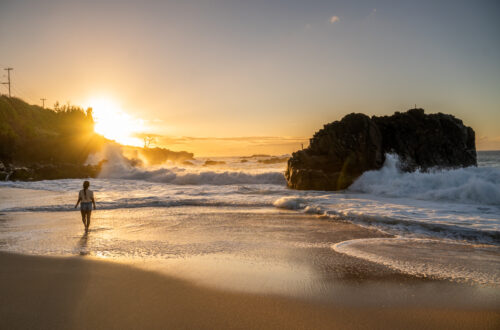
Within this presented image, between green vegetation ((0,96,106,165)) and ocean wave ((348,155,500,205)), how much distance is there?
33.5 m

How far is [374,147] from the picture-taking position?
21172 mm

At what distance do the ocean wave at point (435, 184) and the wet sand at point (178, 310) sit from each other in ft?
36.3

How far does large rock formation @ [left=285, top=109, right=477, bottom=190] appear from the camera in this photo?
20.4 metres

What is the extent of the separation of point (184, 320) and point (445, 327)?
2.88 metres

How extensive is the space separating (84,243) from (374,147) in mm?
18947

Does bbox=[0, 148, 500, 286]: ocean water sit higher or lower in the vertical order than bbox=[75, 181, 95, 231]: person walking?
lower

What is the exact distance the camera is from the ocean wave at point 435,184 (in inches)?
509

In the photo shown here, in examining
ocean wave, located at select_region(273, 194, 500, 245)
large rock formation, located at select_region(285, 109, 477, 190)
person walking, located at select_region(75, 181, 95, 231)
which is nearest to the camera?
ocean wave, located at select_region(273, 194, 500, 245)

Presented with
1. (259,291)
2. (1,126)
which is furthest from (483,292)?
(1,126)

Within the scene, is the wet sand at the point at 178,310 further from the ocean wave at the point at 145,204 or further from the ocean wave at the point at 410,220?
the ocean wave at the point at 145,204

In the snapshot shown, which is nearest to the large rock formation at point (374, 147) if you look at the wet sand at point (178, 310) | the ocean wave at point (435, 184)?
the ocean wave at point (435, 184)

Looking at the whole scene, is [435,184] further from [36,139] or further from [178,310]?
[36,139]

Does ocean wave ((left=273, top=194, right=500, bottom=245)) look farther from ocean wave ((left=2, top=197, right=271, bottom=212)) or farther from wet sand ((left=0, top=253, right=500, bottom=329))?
wet sand ((left=0, top=253, right=500, bottom=329))

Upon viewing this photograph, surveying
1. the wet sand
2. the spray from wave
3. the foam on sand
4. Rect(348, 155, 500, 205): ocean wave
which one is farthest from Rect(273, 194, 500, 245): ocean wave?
the spray from wave
